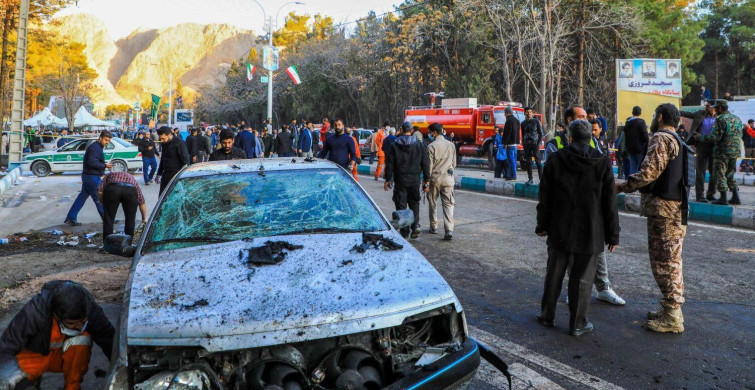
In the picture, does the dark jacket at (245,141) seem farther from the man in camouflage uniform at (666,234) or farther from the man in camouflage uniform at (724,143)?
the man in camouflage uniform at (666,234)

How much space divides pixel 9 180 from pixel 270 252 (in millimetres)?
15133

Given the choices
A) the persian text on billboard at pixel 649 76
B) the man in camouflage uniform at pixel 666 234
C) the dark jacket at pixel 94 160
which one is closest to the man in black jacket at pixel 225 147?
the dark jacket at pixel 94 160

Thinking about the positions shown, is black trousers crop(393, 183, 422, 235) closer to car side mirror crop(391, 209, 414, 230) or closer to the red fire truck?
car side mirror crop(391, 209, 414, 230)

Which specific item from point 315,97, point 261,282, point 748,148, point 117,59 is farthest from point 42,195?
point 117,59

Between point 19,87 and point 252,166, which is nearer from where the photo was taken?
point 252,166

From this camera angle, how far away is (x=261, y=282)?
9.75 ft

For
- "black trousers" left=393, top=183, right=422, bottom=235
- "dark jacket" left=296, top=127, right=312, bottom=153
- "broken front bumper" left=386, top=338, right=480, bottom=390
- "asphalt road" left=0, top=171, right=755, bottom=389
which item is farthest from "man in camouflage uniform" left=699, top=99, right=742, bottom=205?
"dark jacket" left=296, top=127, right=312, bottom=153

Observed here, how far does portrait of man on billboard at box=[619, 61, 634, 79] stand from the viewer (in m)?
22.4

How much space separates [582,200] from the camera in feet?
14.3

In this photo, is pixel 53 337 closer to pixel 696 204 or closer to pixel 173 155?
pixel 173 155

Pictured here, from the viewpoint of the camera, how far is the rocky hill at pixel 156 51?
159250mm

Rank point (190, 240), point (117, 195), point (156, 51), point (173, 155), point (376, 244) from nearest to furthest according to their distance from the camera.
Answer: point (376, 244), point (190, 240), point (117, 195), point (173, 155), point (156, 51)

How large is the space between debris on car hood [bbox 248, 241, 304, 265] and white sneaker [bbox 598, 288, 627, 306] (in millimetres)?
3135

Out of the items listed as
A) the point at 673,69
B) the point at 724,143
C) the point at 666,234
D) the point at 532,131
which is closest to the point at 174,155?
the point at 666,234
